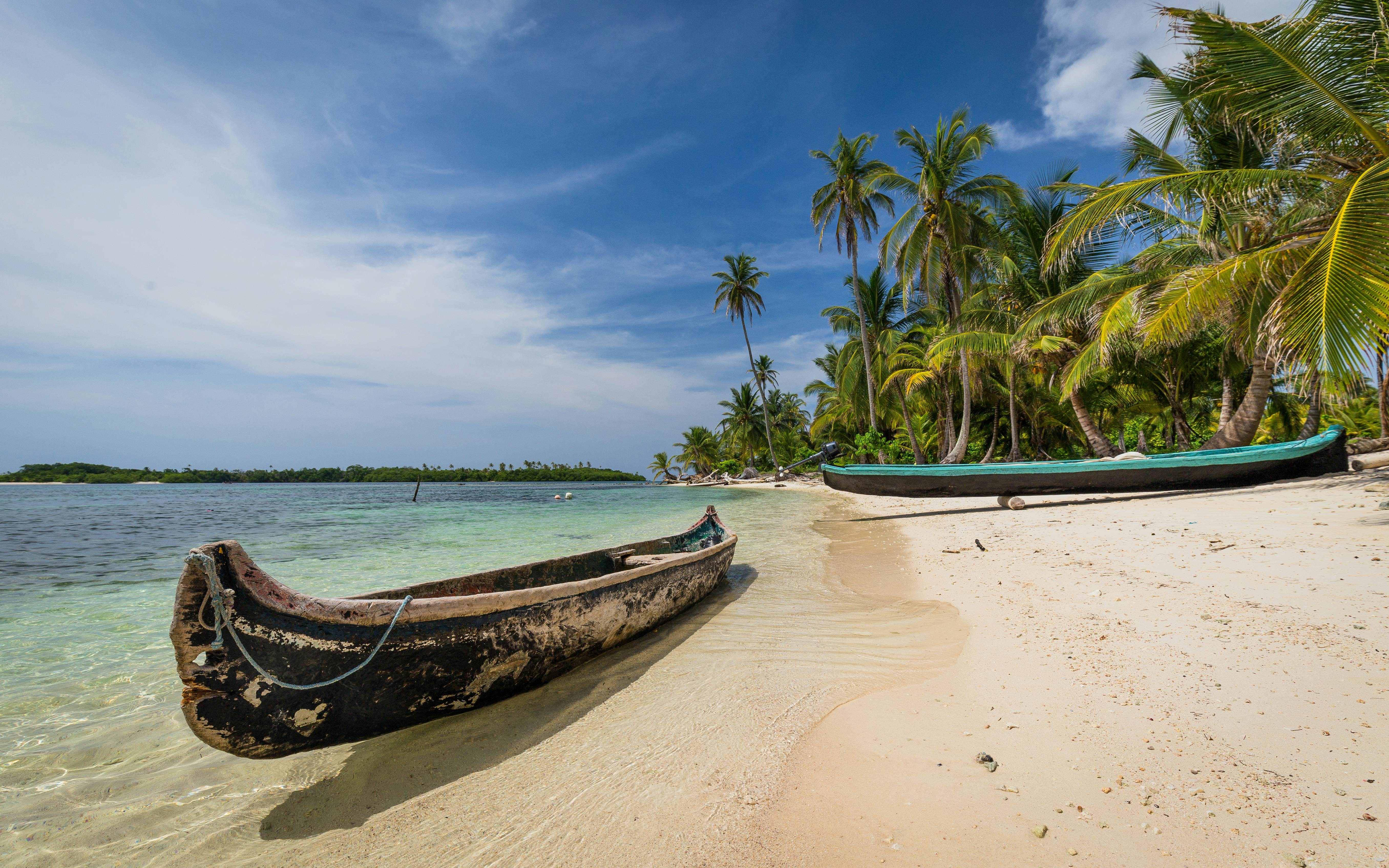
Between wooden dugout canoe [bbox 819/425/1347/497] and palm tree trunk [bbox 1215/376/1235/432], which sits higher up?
palm tree trunk [bbox 1215/376/1235/432]

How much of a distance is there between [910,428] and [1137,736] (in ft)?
72.6

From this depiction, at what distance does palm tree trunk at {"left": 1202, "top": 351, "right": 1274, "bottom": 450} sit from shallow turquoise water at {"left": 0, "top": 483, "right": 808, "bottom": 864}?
10.8 metres

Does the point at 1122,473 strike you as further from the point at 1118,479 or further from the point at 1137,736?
the point at 1137,736

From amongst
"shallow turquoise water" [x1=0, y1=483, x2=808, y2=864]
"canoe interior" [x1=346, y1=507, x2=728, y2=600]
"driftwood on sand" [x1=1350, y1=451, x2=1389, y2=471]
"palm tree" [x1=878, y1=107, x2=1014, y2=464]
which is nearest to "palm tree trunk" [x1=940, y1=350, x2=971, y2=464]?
"palm tree" [x1=878, y1=107, x2=1014, y2=464]

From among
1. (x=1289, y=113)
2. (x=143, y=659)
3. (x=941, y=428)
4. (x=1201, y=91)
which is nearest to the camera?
(x=143, y=659)

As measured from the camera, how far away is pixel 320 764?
279cm

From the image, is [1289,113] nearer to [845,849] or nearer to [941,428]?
[845,849]

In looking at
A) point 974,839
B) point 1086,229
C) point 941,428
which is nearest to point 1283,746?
point 974,839

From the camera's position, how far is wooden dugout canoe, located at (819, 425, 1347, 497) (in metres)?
8.93

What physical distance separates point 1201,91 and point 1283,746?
9094mm

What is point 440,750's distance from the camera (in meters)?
2.84

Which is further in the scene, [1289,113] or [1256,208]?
[1256,208]

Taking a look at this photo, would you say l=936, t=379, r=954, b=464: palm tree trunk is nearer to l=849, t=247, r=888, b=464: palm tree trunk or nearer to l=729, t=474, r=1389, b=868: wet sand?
l=849, t=247, r=888, b=464: palm tree trunk

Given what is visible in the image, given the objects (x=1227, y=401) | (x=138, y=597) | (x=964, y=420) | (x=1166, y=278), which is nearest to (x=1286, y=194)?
(x=1166, y=278)
